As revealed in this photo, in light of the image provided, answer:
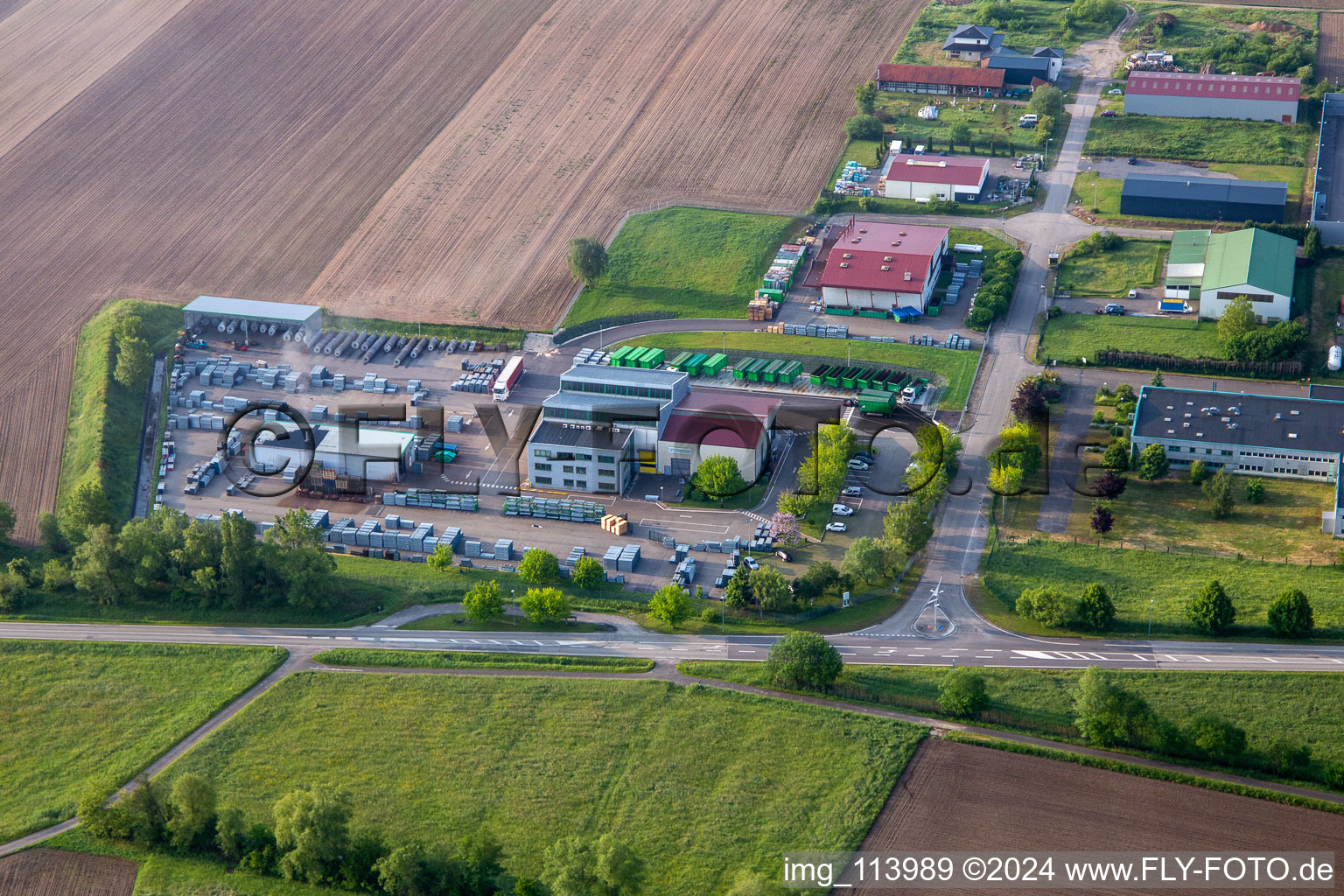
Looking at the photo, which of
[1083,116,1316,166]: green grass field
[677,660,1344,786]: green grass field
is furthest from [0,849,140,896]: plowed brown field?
[1083,116,1316,166]: green grass field

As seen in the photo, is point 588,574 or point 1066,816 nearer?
point 1066,816

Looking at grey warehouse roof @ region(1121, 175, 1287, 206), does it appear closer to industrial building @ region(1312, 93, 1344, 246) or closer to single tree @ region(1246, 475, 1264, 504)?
industrial building @ region(1312, 93, 1344, 246)

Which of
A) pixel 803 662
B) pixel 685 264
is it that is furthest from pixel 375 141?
pixel 803 662

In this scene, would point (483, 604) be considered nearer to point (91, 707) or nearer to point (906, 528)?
point (91, 707)

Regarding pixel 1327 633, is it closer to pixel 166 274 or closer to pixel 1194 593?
pixel 1194 593

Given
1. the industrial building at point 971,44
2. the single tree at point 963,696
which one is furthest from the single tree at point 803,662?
the industrial building at point 971,44

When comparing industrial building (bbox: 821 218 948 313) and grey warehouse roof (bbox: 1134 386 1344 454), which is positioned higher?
industrial building (bbox: 821 218 948 313)
